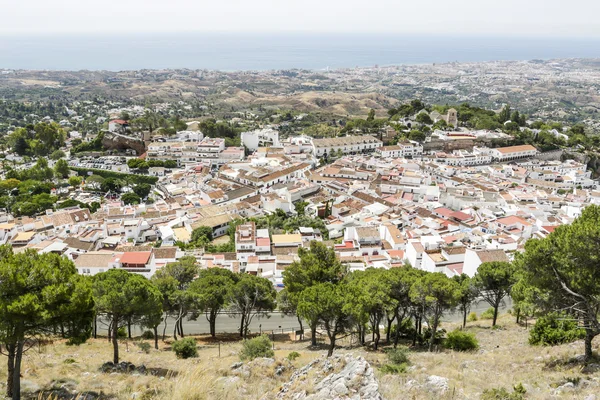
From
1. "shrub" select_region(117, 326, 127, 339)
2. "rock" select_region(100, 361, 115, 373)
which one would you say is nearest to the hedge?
"shrub" select_region(117, 326, 127, 339)

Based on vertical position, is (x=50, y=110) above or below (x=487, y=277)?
above

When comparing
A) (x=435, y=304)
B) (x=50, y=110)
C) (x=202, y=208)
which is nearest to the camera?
(x=435, y=304)

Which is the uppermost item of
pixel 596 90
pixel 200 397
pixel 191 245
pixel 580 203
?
pixel 596 90

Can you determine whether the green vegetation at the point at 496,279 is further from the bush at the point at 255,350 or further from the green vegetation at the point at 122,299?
the green vegetation at the point at 122,299

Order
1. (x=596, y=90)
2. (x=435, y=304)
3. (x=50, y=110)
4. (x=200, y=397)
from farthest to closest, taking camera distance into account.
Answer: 1. (x=596, y=90)
2. (x=50, y=110)
3. (x=435, y=304)
4. (x=200, y=397)

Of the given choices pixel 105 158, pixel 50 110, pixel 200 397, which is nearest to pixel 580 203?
pixel 200 397

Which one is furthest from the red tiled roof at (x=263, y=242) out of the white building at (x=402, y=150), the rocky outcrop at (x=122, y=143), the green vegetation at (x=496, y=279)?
the rocky outcrop at (x=122, y=143)

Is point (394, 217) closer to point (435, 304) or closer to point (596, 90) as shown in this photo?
point (435, 304)

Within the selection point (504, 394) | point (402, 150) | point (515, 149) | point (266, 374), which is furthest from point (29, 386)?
point (515, 149)
